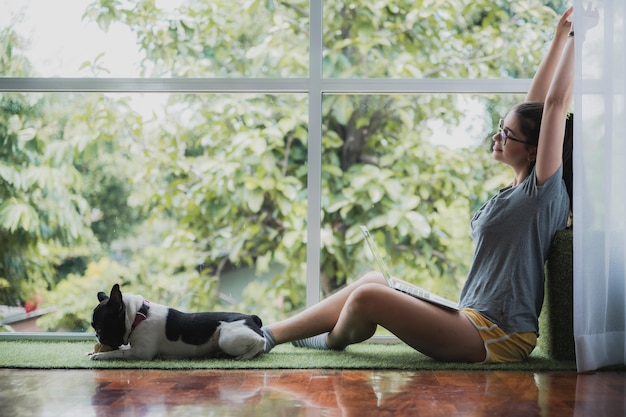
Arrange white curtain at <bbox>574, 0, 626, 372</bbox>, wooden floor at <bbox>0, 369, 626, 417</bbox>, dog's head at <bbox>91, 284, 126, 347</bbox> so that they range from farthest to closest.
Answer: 1. dog's head at <bbox>91, 284, 126, 347</bbox>
2. white curtain at <bbox>574, 0, 626, 372</bbox>
3. wooden floor at <bbox>0, 369, 626, 417</bbox>

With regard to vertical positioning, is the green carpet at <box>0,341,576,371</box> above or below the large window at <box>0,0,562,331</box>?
below

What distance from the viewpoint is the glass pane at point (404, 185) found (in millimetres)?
3176

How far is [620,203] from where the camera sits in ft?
7.75

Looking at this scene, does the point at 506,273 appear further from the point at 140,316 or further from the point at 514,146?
the point at 140,316

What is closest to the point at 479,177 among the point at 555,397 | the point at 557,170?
the point at 557,170

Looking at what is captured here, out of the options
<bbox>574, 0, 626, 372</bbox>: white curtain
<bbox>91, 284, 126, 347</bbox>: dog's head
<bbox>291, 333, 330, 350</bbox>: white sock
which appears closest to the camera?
<bbox>574, 0, 626, 372</bbox>: white curtain

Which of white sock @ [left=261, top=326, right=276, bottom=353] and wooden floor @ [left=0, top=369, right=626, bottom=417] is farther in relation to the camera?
white sock @ [left=261, top=326, right=276, bottom=353]

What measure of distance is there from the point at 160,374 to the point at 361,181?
1336mm

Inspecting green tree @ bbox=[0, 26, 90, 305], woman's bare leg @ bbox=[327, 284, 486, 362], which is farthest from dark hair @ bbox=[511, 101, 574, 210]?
green tree @ bbox=[0, 26, 90, 305]

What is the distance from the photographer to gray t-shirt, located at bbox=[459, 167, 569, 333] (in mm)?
2426

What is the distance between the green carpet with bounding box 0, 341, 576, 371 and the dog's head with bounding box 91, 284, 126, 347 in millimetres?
100

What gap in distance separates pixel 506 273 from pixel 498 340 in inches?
8.9

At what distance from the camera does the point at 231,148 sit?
326cm

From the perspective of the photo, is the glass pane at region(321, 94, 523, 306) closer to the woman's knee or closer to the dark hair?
the dark hair
